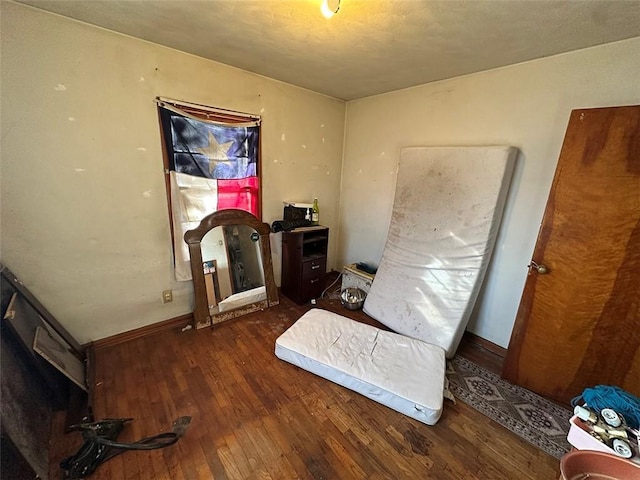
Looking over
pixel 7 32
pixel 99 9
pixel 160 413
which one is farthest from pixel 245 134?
pixel 160 413

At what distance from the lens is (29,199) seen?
1.63m

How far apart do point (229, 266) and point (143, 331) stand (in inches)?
34.0

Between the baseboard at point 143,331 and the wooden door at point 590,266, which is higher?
the wooden door at point 590,266

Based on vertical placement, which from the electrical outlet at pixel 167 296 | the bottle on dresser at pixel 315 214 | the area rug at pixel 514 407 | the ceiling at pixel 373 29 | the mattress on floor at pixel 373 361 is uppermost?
the ceiling at pixel 373 29

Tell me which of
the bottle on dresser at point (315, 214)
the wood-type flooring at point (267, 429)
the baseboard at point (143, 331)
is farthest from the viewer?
the bottle on dresser at point (315, 214)

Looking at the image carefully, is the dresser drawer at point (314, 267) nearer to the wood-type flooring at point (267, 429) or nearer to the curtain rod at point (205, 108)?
the wood-type flooring at point (267, 429)

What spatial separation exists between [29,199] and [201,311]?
1.36 metres

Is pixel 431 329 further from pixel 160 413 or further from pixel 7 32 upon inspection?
pixel 7 32

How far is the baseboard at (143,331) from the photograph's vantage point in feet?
6.73

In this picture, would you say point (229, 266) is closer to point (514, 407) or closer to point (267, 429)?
point (267, 429)

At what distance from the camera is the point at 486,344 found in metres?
2.28

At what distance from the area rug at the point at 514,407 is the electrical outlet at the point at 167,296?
7.68ft

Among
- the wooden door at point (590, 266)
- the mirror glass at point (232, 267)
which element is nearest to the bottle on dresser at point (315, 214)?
the mirror glass at point (232, 267)

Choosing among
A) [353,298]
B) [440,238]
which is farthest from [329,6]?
[353,298]
